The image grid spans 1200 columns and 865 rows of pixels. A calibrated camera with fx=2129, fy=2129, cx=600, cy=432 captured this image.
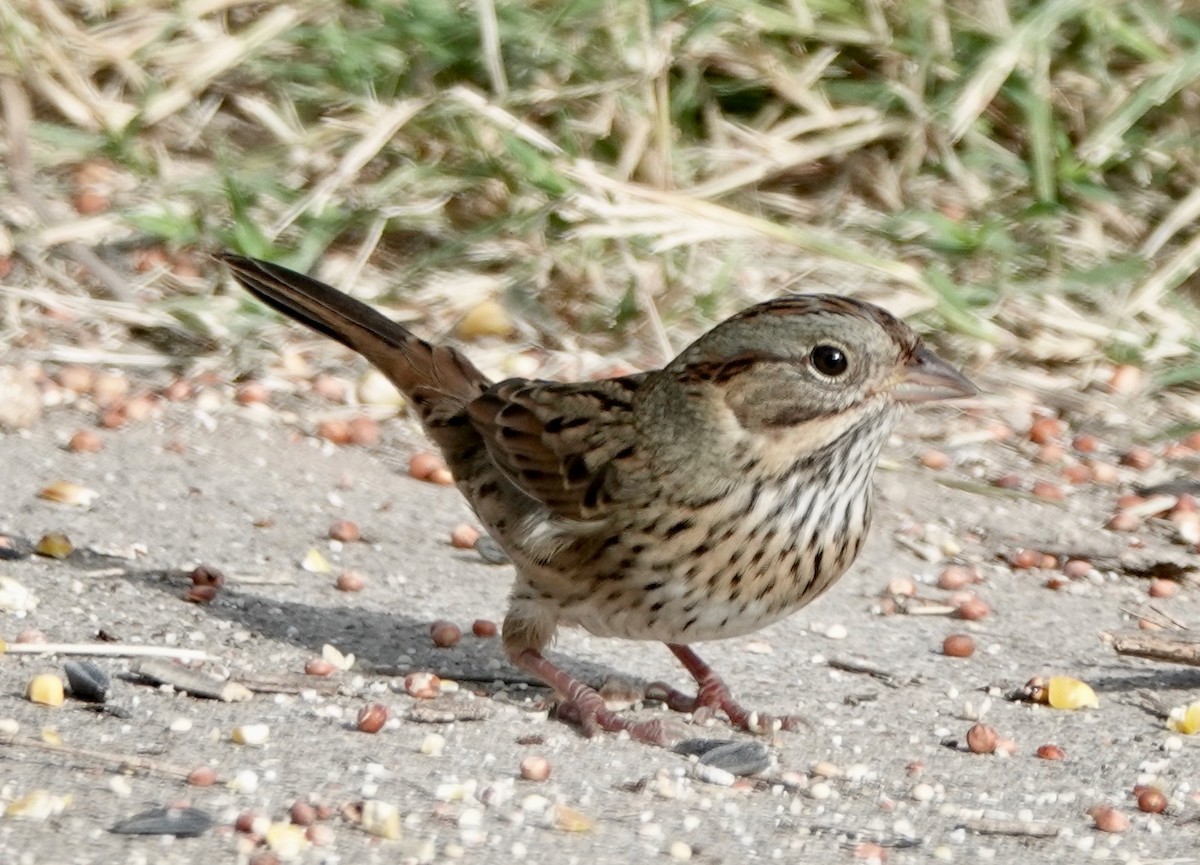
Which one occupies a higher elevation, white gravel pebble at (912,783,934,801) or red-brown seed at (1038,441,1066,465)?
red-brown seed at (1038,441,1066,465)

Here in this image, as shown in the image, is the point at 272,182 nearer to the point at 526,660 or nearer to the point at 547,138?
the point at 547,138

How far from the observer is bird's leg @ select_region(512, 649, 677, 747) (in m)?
4.23

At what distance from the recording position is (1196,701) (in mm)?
4535

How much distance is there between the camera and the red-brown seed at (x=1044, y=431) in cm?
617

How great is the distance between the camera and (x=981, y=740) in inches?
166

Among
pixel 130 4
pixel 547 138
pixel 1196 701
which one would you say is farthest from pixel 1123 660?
pixel 130 4

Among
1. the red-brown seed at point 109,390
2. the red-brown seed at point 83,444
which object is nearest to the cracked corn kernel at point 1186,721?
the red-brown seed at point 83,444

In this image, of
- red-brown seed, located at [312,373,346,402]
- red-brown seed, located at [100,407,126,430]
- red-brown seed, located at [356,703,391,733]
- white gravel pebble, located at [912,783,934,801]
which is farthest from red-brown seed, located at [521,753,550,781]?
red-brown seed, located at [312,373,346,402]

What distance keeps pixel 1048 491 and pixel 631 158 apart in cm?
178

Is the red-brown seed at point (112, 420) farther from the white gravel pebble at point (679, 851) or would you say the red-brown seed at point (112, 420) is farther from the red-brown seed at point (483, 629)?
the white gravel pebble at point (679, 851)

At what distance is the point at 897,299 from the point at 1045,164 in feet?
2.35

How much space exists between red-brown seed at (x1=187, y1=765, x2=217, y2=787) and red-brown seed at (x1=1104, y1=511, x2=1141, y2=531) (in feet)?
9.46

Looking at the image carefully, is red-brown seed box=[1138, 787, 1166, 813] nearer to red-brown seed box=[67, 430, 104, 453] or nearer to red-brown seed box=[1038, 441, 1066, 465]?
red-brown seed box=[1038, 441, 1066, 465]

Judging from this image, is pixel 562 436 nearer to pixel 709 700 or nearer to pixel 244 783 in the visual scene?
pixel 709 700
